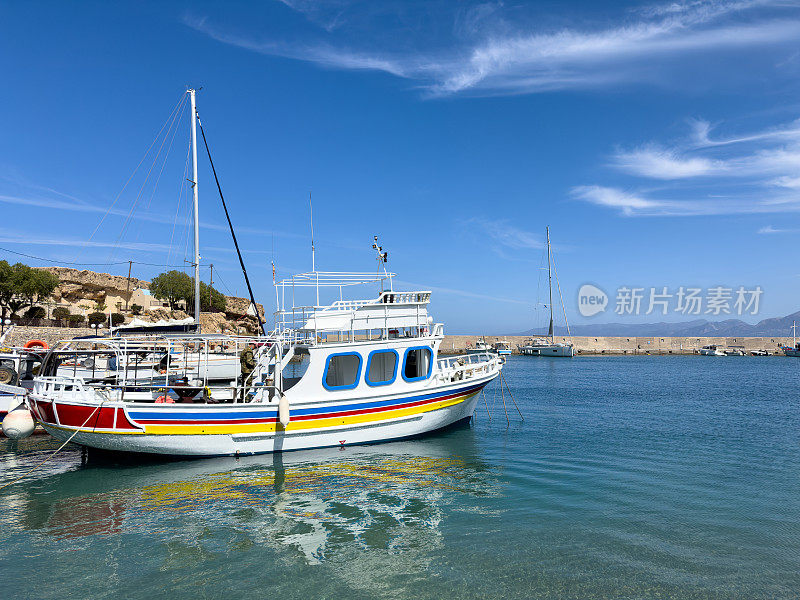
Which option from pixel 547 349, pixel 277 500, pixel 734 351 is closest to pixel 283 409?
pixel 277 500

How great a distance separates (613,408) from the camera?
24984 mm

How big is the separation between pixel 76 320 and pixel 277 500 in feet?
174

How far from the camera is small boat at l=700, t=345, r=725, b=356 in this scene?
8244cm

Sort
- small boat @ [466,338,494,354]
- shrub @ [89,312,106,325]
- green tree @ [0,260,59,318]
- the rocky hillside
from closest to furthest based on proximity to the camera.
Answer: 1. small boat @ [466,338,494,354]
2. green tree @ [0,260,59,318]
3. shrub @ [89,312,106,325]
4. the rocky hillside

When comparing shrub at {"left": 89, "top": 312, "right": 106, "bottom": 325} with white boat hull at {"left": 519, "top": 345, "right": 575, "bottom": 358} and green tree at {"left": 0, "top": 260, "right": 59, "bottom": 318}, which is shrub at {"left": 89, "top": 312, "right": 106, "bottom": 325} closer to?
green tree at {"left": 0, "top": 260, "right": 59, "bottom": 318}

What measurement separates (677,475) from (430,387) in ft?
23.1

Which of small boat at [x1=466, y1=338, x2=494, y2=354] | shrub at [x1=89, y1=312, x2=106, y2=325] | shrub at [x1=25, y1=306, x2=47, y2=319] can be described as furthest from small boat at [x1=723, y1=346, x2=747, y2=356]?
shrub at [x1=25, y1=306, x2=47, y2=319]

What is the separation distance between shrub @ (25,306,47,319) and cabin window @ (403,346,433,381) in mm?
53592

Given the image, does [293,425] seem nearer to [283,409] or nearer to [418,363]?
[283,409]

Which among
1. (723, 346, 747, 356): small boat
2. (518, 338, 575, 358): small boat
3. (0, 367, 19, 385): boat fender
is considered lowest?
(723, 346, 747, 356): small boat

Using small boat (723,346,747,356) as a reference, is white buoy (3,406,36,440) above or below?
above

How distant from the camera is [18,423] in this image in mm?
13117

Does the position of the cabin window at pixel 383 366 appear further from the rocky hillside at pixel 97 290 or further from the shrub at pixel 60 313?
the shrub at pixel 60 313

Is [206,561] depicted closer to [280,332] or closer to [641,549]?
[641,549]
